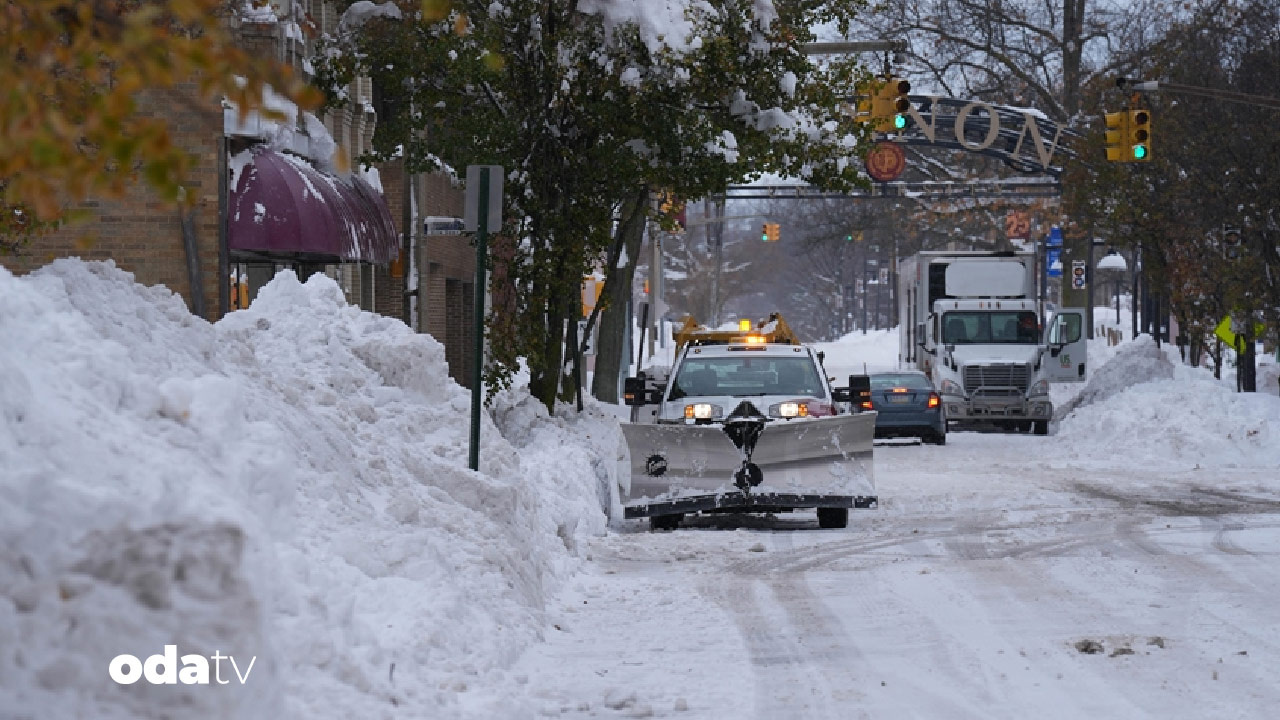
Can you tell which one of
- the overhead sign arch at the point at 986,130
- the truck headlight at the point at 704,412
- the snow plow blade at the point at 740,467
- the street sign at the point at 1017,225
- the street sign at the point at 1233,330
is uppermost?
the overhead sign arch at the point at 986,130

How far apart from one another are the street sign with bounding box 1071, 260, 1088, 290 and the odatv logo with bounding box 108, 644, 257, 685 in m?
49.8

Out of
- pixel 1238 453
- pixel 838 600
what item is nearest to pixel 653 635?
pixel 838 600

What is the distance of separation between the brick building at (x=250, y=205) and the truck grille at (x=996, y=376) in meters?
11.0

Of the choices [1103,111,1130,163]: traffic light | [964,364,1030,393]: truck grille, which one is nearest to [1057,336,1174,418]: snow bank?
[964,364,1030,393]: truck grille

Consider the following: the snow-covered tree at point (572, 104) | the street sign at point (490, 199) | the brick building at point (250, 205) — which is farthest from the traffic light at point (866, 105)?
the street sign at point (490, 199)

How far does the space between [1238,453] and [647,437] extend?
13.9m

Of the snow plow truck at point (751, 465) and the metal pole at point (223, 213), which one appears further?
the metal pole at point (223, 213)

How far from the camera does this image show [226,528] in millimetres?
6023

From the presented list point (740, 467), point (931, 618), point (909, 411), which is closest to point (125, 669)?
point (931, 618)

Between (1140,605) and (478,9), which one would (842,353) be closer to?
(478,9)

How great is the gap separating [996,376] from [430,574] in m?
29.2

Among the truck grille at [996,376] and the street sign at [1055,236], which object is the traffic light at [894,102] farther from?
the street sign at [1055,236]

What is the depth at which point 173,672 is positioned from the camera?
230 inches

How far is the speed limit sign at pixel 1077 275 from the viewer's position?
53969 mm
